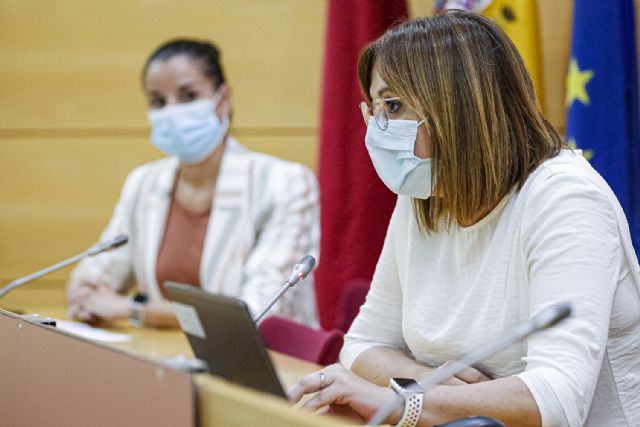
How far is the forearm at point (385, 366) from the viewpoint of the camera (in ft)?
6.25

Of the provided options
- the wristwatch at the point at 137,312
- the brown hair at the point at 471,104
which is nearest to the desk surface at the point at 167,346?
the wristwatch at the point at 137,312

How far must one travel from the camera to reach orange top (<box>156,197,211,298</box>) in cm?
373

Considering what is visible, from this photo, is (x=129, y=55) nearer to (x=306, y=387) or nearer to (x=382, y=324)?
(x=382, y=324)

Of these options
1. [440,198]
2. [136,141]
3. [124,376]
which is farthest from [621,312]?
[136,141]

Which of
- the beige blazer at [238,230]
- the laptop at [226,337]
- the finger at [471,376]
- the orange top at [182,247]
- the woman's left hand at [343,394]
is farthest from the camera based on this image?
the orange top at [182,247]

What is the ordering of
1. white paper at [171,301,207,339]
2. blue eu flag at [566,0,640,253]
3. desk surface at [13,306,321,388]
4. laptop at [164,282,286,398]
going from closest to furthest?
1. laptop at [164,282,286,398]
2. white paper at [171,301,207,339]
3. desk surface at [13,306,321,388]
4. blue eu flag at [566,0,640,253]

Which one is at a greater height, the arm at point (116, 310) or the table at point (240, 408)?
the table at point (240, 408)

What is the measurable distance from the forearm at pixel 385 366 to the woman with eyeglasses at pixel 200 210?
148 cm

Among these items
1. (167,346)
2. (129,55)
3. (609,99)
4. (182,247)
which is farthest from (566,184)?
(129,55)

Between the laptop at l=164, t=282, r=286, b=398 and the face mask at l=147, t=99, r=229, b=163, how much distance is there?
7.49ft

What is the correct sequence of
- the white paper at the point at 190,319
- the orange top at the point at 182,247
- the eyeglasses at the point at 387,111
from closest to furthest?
the white paper at the point at 190,319 → the eyeglasses at the point at 387,111 → the orange top at the point at 182,247

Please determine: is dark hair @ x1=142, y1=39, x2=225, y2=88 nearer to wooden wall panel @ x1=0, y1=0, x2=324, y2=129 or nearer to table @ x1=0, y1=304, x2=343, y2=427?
wooden wall panel @ x1=0, y1=0, x2=324, y2=129

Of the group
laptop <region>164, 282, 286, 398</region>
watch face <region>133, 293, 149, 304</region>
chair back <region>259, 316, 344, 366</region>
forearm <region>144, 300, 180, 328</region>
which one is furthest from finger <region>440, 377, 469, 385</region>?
watch face <region>133, 293, 149, 304</region>

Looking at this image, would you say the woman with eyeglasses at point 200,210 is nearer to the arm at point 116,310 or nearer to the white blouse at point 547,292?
the arm at point 116,310
